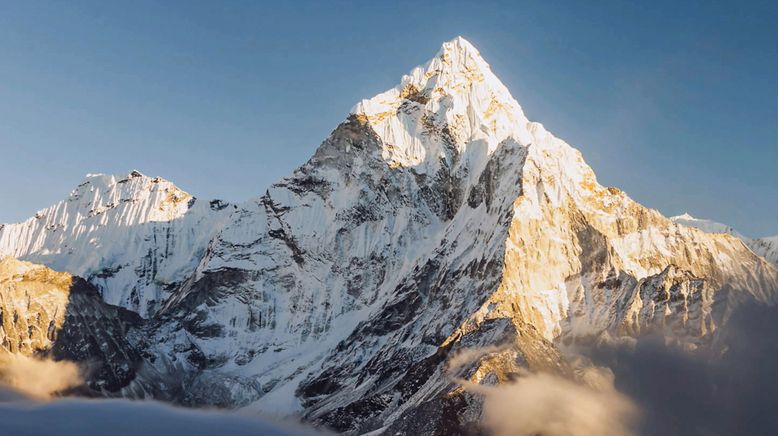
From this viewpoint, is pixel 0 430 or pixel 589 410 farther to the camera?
pixel 589 410

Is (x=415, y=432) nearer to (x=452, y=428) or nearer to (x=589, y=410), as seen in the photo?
(x=452, y=428)

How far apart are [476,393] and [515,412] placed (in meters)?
10.5

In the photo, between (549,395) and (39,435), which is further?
(549,395)

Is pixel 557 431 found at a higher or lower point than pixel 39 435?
higher

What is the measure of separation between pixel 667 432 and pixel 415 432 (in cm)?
4384

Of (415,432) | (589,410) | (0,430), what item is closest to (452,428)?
(415,432)

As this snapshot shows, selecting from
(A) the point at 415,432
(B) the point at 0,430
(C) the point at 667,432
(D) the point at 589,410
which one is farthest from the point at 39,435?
(C) the point at 667,432

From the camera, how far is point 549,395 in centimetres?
19750

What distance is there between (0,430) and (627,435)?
103m

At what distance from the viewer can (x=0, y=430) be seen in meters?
183

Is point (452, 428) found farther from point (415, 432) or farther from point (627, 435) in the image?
point (627, 435)

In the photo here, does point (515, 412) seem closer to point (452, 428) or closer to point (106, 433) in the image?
point (452, 428)

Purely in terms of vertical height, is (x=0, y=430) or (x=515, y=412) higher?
(x=515, y=412)

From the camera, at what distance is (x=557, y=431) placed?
189000mm
